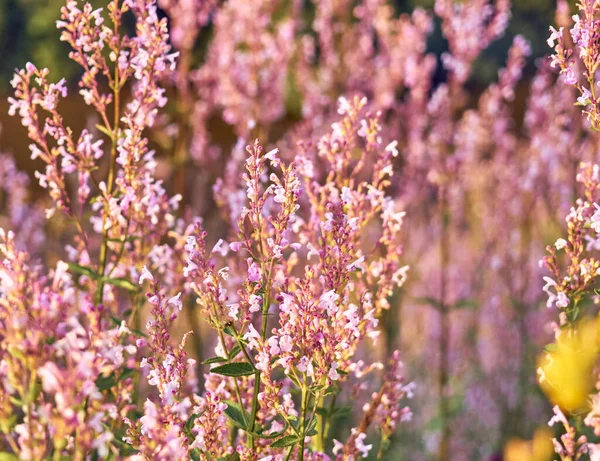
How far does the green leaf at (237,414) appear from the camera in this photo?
198 centimetres

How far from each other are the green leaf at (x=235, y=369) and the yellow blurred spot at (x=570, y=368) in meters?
0.92

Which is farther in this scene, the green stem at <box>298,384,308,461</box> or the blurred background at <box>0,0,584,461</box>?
the blurred background at <box>0,0,584,461</box>

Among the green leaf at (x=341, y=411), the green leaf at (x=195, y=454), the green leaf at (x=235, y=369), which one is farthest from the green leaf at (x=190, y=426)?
the green leaf at (x=341, y=411)

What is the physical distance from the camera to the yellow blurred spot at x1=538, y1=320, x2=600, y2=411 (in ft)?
7.32

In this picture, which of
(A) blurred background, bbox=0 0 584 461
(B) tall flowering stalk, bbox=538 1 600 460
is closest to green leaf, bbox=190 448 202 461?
(B) tall flowering stalk, bbox=538 1 600 460

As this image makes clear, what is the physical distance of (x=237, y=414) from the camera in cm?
211

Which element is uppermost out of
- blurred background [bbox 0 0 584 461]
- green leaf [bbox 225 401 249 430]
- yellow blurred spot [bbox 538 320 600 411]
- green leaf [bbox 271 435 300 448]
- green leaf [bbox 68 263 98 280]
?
blurred background [bbox 0 0 584 461]

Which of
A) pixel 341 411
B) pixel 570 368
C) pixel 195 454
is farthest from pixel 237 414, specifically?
pixel 570 368

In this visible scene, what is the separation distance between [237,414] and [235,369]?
0.79 feet

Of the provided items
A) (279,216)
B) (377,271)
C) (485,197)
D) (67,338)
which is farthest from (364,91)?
(67,338)

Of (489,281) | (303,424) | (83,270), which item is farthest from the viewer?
(489,281)

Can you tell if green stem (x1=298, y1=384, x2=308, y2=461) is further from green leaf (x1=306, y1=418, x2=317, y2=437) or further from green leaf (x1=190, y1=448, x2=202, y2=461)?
green leaf (x1=190, y1=448, x2=202, y2=461)

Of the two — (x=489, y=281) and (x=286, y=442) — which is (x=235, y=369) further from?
(x=489, y=281)

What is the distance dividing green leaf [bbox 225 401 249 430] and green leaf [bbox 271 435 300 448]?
4.3 inches
